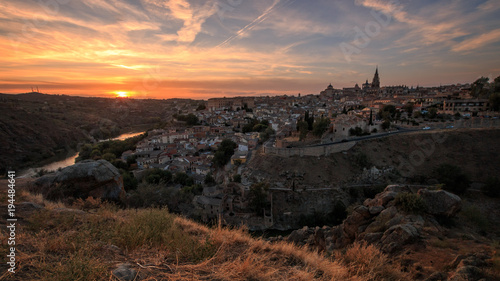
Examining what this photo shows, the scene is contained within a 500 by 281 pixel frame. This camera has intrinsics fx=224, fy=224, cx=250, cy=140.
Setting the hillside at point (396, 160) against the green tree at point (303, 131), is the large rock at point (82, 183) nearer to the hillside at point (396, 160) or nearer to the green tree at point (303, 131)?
the hillside at point (396, 160)

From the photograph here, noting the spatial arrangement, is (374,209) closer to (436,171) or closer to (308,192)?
(308,192)

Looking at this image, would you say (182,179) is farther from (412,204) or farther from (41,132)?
(41,132)

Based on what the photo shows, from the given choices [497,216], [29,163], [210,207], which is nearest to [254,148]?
[210,207]

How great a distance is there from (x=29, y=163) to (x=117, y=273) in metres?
36.6

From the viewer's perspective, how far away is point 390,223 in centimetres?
549

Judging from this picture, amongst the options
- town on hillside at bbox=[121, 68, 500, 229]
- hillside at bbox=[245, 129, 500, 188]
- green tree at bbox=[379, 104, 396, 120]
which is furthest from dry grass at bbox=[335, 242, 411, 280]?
green tree at bbox=[379, 104, 396, 120]

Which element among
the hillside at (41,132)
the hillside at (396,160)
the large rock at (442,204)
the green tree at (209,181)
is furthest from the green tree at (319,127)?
the hillside at (41,132)

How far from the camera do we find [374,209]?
6.23 meters

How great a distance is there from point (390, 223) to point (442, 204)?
1.67 meters

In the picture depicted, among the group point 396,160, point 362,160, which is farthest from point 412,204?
point 396,160

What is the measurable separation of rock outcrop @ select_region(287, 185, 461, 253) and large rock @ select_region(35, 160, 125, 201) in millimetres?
6227

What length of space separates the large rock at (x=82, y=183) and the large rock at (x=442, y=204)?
931cm

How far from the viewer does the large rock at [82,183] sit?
21.7 ft

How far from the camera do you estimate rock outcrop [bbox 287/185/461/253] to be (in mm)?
4909
